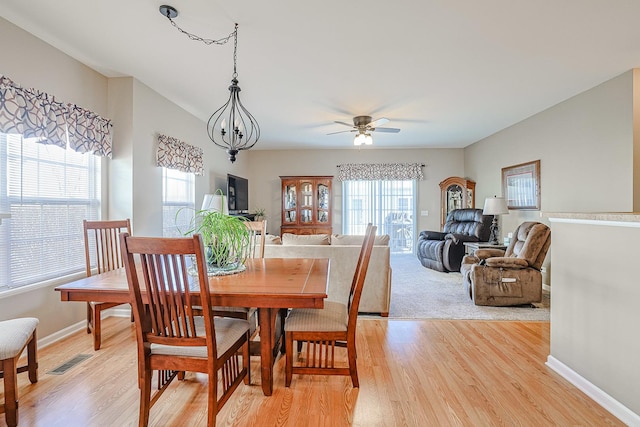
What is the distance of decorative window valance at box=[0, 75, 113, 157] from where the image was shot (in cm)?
229

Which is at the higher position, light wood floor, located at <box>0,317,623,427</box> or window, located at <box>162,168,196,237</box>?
window, located at <box>162,168,196,237</box>

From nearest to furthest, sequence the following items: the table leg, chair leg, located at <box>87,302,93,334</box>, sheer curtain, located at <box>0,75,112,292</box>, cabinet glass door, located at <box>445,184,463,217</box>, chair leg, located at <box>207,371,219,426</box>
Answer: chair leg, located at <box>207,371,219,426</box>, the table leg, sheer curtain, located at <box>0,75,112,292</box>, chair leg, located at <box>87,302,93,334</box>, cabinet glass door, located at <box>445,184,463,217</box>

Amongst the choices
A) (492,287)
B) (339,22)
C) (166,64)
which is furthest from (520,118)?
(166,64)

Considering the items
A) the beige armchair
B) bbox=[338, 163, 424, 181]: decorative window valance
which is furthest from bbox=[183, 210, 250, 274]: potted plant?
bbox=[338, 163, 424, 181]: decorative window valance

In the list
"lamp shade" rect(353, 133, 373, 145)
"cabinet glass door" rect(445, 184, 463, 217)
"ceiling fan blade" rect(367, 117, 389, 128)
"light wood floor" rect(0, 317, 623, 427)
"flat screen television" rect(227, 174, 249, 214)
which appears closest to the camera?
"light wood floor" rect(0, 317, 623, 427)

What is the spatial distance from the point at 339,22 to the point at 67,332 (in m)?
3.54

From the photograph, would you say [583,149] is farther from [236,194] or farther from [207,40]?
[236,194]

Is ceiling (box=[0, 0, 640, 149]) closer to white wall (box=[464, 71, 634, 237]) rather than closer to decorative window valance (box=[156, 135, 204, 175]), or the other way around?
white wall (box=[464, 71, 634, 237])

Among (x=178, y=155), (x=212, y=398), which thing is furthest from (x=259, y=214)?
(x=212, y=398)

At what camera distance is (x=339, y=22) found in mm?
2365

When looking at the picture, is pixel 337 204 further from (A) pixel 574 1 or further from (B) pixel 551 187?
(A) pixel 574 1

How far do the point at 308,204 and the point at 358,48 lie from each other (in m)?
4.68

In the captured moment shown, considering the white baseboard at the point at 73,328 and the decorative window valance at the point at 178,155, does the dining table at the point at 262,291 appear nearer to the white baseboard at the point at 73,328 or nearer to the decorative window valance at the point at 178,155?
the white baseboard at the point at 73,328

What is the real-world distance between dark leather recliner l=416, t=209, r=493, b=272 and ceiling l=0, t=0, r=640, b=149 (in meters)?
2.09
